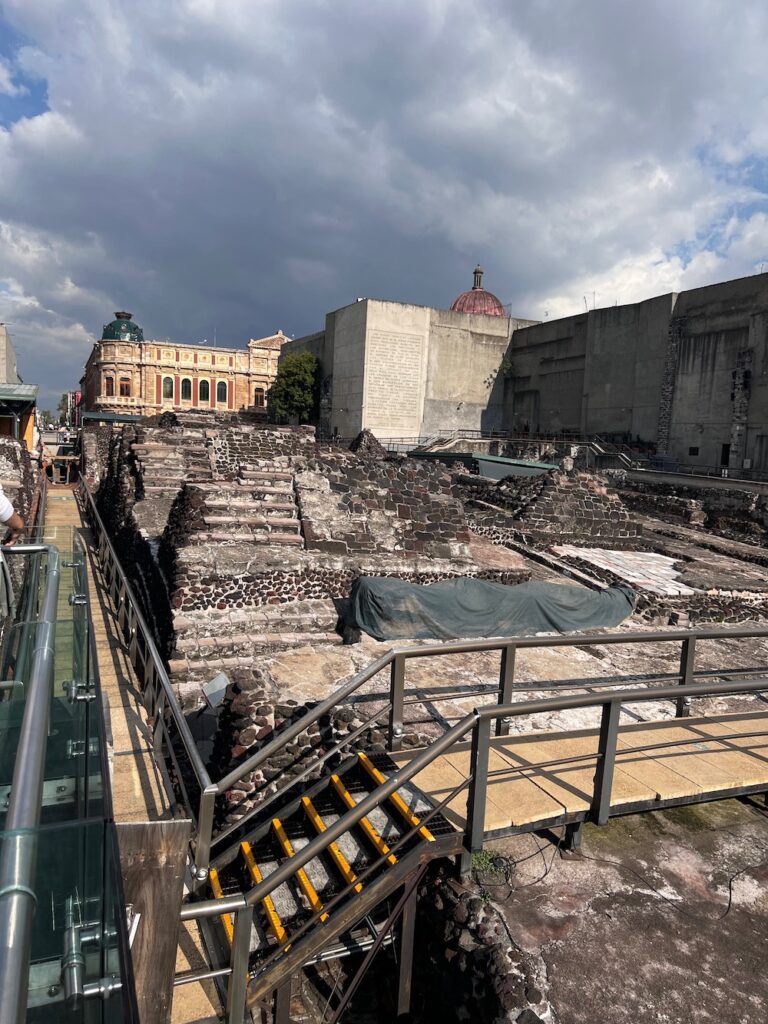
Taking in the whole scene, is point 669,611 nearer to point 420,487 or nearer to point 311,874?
point 420,487

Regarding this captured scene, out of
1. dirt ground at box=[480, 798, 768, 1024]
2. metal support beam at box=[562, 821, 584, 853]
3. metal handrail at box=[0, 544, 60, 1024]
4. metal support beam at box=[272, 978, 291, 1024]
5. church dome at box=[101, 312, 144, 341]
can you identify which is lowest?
metal support beam at box=[272, 978, 291, 1024]

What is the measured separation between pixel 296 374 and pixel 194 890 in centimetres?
4474

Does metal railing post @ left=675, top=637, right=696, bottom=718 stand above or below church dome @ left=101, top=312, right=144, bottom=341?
below

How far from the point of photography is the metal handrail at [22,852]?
3.04ft

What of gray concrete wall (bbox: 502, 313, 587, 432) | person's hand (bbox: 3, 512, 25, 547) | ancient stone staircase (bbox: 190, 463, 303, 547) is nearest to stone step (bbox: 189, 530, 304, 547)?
ancient stone staircase (bbox: 190, 463, 303, 547)

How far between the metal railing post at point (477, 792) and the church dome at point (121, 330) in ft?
203

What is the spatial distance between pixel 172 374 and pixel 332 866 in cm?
5704

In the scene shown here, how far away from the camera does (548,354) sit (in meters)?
40.9

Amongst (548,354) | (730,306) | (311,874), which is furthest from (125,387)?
(311,874)

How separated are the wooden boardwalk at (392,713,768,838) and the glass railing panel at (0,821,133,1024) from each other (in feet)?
8.40

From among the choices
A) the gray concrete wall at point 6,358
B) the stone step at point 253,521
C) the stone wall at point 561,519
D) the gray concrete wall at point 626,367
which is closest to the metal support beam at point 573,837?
the stone step at point 253,521

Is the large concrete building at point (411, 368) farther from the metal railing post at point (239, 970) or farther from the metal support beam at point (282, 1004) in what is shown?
the metal railing post at point (239, 970)

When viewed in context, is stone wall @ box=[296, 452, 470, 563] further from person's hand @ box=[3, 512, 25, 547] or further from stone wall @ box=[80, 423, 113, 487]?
stone wall @ box=[80, 423, 113, 487]

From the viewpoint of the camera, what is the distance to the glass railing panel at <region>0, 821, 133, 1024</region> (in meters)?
1.13
